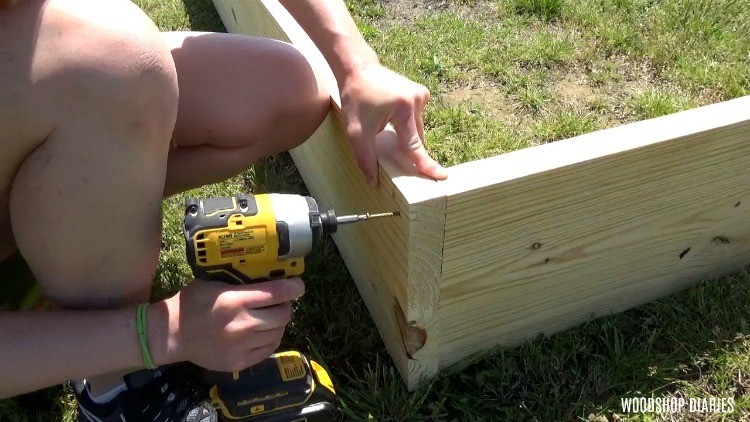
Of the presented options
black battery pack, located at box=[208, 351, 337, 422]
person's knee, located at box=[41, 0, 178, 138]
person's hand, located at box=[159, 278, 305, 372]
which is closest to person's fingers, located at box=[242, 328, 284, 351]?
person's hand, located at box=[159, 278, 305, 372]

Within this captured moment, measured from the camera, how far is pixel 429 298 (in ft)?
4.09

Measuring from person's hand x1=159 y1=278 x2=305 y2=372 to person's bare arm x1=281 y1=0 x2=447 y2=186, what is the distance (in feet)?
1.01

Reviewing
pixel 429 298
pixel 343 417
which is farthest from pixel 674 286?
pixel 343 417

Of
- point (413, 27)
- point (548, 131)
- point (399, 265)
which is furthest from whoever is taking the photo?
point (413, 27)

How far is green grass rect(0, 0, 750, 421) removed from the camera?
1372 millimetres

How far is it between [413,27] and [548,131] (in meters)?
0.83

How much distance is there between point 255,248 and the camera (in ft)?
3.54

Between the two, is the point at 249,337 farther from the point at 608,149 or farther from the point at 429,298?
the point at 608,149

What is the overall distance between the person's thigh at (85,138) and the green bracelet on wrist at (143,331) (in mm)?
67

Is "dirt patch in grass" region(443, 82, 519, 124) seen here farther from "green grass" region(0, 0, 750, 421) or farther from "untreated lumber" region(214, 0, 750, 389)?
"untreated lumber" region(214, 0, 750, 389)

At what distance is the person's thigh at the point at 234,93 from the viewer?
140 cm

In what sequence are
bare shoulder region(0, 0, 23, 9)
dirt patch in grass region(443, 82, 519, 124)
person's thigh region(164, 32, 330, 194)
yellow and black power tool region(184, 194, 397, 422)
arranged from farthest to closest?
dirt patch in grass region(443, 82, 519, 124)
person's thigh region(164, 32, 330, 194)
yellow and black power tool region(184, 194, 397, 422)
bare shoulder region(0, 0, 23, 9)

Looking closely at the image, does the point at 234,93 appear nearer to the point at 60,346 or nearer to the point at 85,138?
the point at 85,138

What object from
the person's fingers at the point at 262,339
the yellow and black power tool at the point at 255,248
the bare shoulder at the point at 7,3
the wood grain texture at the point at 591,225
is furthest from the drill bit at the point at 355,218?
the bare shoulder at the point at 7,3
